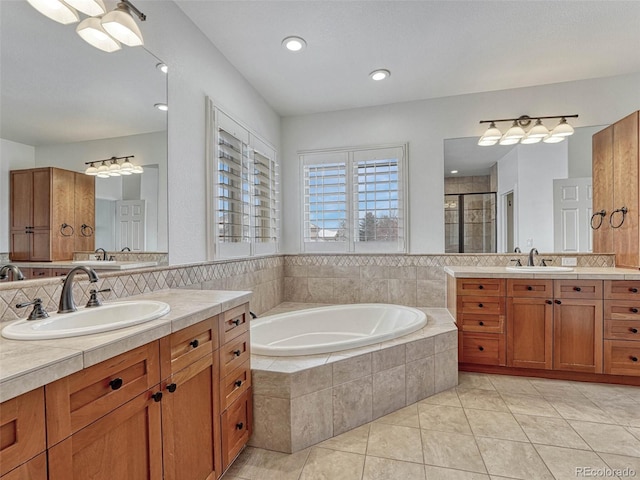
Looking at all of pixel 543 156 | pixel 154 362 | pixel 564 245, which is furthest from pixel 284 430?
pixel 543 156

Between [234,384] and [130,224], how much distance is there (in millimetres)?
1036

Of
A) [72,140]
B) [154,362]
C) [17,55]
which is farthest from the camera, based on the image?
[72,140]

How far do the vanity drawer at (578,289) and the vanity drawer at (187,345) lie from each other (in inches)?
101

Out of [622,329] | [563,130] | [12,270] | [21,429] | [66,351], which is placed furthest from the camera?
[563,130]

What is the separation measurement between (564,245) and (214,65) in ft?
11.6

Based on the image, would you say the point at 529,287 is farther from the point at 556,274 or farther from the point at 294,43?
the point at 294,43

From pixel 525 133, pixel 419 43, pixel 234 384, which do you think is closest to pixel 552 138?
pixel 525 133

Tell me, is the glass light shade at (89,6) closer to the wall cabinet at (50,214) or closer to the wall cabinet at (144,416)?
the wall cabinet at (50,214)

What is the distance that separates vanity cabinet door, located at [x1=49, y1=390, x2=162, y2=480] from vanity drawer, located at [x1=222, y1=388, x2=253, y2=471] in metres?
0.44

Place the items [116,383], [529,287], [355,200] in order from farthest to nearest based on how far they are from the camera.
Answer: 1. [355,200]
2. [529,287]
3. [116,383]

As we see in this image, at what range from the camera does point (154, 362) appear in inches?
42.8

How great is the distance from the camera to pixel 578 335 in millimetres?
2441

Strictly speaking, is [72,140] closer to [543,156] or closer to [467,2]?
[467,2]

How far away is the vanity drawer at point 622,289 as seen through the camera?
93.0 inches
